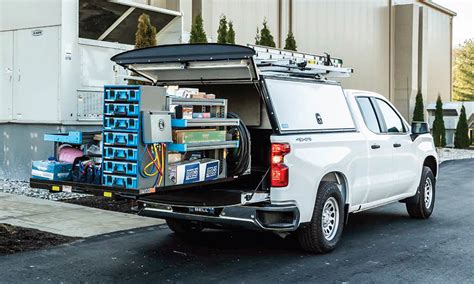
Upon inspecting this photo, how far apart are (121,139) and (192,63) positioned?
192 cm

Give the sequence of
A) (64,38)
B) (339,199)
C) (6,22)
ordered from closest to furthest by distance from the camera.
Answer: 1. (339,199)
2. (64,38)
3. (6,22)

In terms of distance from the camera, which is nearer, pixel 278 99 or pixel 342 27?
pixel 278 99

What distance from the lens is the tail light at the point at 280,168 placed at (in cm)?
713

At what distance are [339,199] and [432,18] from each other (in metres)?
31.5

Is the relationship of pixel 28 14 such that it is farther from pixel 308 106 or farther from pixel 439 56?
pixel 439 56

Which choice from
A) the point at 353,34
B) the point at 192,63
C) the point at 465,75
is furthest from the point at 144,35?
the point at 465,75

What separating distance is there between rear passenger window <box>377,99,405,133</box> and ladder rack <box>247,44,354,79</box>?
977mm

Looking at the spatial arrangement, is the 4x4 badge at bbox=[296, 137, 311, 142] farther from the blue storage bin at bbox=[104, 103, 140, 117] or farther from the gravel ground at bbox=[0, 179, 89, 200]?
the gravel ground at bbox=[0, 179, 89, 200]

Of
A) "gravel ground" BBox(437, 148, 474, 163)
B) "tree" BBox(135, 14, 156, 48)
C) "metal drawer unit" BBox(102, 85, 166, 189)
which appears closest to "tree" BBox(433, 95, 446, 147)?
"gravel ground" BBox(437, 148, 474, 163)

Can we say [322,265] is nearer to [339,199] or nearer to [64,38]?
[339,199]

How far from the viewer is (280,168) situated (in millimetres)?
7137

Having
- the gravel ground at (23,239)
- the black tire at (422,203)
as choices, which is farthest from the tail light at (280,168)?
the black tire at (422,203)

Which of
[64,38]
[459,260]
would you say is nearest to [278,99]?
[459,260]

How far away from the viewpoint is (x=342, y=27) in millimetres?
27531
